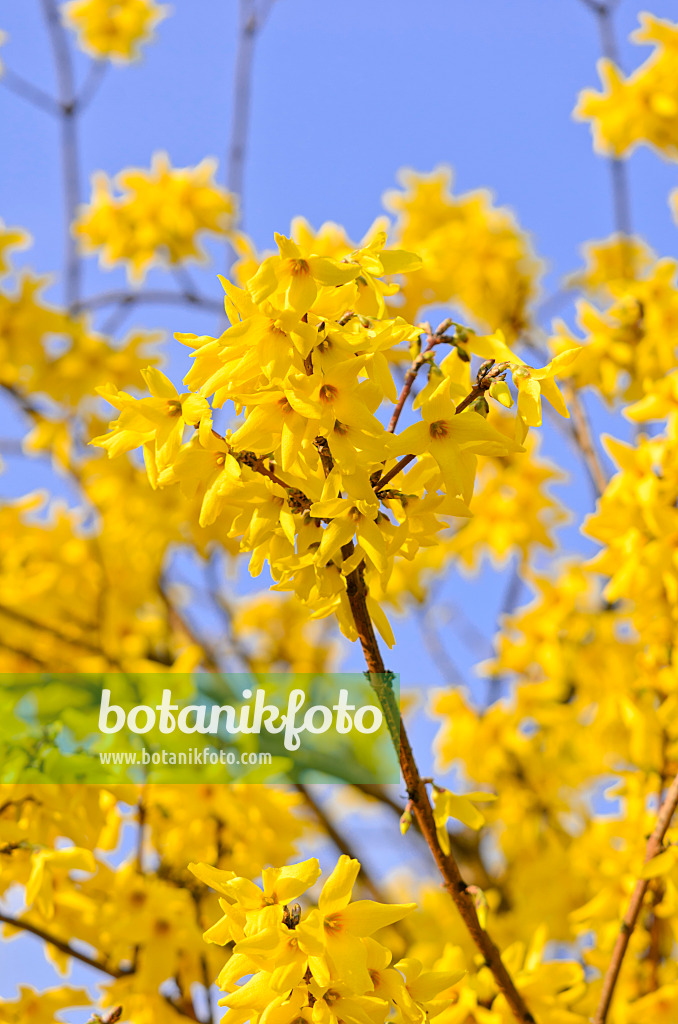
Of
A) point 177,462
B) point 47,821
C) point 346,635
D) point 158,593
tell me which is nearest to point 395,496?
point 346,635

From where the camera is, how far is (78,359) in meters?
4.39

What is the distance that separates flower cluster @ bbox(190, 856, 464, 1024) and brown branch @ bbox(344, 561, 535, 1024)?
0.15m

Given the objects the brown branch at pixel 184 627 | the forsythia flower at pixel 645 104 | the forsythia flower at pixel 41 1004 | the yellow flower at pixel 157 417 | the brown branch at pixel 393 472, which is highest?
the forsythia flower at pixel 645 104

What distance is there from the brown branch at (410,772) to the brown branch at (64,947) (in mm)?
861

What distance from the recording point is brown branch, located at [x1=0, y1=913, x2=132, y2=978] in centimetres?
177

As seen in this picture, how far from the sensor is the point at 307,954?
1229mm

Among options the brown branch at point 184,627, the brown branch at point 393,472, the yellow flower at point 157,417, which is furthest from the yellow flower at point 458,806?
the brown branch at point 184,627

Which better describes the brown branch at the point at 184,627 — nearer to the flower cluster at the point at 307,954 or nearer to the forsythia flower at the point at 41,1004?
the forsythia flower at the point at 41,1004

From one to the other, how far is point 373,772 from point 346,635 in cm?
217

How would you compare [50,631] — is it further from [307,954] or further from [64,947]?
[307,954]

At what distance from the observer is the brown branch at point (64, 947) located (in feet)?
5.82

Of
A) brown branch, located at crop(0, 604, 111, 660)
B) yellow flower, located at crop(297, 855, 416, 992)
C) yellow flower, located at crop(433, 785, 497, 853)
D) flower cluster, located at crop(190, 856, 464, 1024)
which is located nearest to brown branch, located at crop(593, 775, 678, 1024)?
yellow flower, located at crop(433, 785, 497, 853)

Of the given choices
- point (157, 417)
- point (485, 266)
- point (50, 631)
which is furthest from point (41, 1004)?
point (485, 266)

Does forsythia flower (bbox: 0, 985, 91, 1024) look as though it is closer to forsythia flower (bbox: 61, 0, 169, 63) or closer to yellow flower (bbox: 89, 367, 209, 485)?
yellow flower (bbox: 89, 367, 209, 485)
